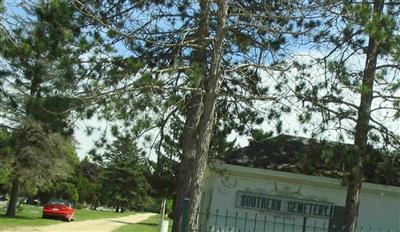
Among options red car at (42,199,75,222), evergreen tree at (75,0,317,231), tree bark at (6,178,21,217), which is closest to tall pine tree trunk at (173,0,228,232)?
evergreen tree at (75,0,317,231)

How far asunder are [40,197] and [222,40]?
5558cm

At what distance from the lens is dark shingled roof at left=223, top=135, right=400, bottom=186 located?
13.9 m

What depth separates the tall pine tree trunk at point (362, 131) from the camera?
45.5ft

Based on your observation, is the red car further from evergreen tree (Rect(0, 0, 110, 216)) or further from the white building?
evergreen tree (Rect(0, 0, 110, 216))

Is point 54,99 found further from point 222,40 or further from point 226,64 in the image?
point 226,64

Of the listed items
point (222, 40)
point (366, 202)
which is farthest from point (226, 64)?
point (366, 202)

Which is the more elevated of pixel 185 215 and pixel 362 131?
pixel 362 131

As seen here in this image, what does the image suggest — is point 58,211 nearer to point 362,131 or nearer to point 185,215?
point 362,131

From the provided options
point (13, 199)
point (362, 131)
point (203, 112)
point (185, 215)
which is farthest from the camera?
point (13, 199)

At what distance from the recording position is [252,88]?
1377 centimetres

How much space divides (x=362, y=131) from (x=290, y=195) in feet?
14.1

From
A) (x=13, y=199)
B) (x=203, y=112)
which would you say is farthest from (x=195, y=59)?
(x=13, y=199)

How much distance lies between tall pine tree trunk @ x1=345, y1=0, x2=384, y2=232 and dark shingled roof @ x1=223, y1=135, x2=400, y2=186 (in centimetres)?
27

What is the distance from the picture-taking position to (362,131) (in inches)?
558
